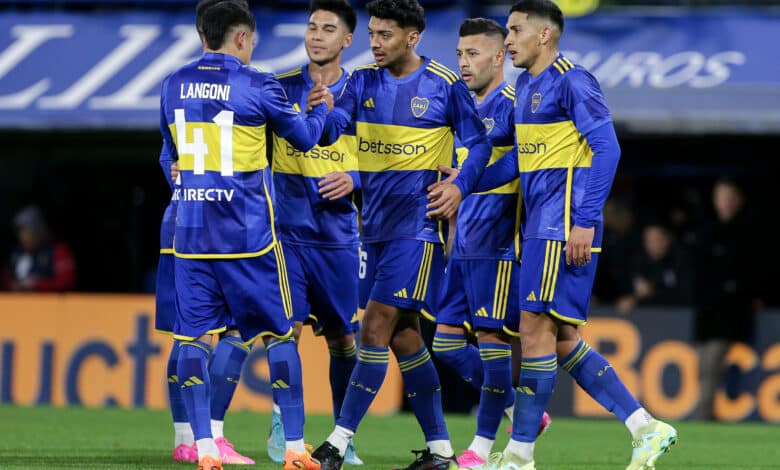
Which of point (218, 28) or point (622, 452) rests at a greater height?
point (218, 28)

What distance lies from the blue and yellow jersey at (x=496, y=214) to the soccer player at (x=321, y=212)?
67 cm

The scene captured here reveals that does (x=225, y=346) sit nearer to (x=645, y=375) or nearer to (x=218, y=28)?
(x=218, y=28)

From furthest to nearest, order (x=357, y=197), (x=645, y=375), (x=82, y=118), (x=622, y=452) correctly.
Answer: (x=82, y=118) → (x=645, y=375) → (x=622, y=452) → (x=357, y=197)

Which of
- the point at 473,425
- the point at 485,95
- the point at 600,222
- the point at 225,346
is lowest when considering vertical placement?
the point at 473,425

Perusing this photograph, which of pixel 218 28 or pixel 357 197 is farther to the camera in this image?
pixel 357 197

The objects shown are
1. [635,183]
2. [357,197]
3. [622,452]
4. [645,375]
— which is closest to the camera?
[357,197]

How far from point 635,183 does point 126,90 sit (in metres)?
5.75

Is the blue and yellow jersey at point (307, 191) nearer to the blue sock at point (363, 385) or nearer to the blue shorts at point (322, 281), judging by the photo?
the blue shorts at point (322, 281)

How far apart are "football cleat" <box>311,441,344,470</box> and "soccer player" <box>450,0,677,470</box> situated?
2.58 ft

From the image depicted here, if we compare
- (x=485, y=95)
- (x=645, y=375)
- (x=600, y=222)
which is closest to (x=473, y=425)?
(x=645, y=375)

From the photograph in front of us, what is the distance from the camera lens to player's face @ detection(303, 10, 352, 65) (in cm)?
845

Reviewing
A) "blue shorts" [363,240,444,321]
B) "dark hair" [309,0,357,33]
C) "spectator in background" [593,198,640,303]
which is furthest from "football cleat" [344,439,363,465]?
"spectator in background" [593,198,640,303]

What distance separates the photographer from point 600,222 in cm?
738

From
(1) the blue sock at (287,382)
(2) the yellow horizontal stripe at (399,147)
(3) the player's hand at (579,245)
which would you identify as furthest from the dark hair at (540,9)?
(1) the blue sock at (287,382)
